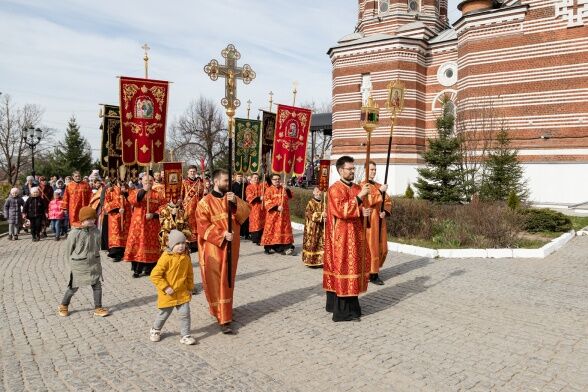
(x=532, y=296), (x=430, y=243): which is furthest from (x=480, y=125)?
(x=532, y=296)

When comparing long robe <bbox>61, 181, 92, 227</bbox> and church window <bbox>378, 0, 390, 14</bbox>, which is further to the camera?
church window <bbox>378, 0, 390, 14</bbox>

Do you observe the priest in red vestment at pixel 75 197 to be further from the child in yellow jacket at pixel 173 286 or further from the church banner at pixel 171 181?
the child in yellow jacket at pixel 173 286

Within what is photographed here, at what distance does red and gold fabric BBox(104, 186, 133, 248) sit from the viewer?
9.92 m

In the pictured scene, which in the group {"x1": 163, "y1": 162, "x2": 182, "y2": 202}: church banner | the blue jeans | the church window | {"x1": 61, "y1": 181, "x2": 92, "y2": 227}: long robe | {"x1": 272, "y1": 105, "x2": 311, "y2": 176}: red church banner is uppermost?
the church window

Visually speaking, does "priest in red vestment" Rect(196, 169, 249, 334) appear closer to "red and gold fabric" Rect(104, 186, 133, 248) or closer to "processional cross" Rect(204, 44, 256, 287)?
"processional cross" Rect(204, 44, 256, 287)

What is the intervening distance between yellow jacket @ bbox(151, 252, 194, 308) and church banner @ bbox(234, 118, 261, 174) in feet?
23.5

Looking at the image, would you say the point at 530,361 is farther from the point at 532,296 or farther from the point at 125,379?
the point at 125,379

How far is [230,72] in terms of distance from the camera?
20.3ft

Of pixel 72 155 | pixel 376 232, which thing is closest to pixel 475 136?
pixel 376 232

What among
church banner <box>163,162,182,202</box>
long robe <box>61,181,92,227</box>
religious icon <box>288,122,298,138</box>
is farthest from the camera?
long robe <box>61,181,92,227</box>

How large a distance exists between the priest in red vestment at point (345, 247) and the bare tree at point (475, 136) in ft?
49.8

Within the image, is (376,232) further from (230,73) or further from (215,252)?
(230,73)

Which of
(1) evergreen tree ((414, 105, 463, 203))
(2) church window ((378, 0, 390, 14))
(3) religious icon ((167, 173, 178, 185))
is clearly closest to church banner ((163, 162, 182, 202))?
(3) religious icon ((167, 173, 178, 185))

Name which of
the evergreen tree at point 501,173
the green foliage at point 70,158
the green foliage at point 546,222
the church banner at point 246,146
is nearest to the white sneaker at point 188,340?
the church banner at point 246,146
